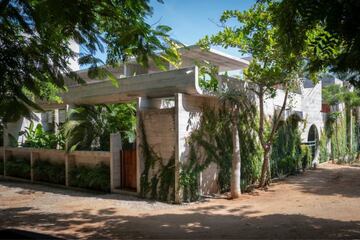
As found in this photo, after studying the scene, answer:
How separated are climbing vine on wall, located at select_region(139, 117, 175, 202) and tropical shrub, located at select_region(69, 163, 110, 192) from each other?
1629 mm

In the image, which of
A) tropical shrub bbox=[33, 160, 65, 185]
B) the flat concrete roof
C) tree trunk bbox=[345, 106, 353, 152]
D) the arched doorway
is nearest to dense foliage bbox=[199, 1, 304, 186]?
the flat concrete roof

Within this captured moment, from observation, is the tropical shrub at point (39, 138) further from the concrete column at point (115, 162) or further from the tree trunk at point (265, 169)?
the tree trunk at point (265, 169)

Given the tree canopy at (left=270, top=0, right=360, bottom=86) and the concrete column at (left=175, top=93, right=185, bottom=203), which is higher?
the tree canopy at (left=270, top=0, right=360, bottom=86)

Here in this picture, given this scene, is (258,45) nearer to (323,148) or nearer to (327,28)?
(327,28)

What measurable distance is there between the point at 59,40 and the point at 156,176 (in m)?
5.39

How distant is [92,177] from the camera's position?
1291cm

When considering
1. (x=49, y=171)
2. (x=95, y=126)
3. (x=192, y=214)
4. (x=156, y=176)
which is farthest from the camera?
(x=49, y=171)

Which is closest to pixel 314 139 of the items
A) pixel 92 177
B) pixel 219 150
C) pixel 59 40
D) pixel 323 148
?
pixel 323 148

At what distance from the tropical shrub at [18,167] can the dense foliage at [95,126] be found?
10.7 ft

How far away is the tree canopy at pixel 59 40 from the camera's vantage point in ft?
20.3

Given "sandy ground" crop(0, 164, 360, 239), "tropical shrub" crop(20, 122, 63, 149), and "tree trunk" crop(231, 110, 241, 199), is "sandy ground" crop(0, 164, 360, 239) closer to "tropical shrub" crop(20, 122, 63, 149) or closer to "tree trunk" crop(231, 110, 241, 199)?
"tree trunk" crop(231, 110, 241, 199)

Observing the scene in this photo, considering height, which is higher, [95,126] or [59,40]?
[59,40]

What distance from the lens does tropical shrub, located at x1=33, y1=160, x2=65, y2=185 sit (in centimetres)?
1448

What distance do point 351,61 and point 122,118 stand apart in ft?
33.0
